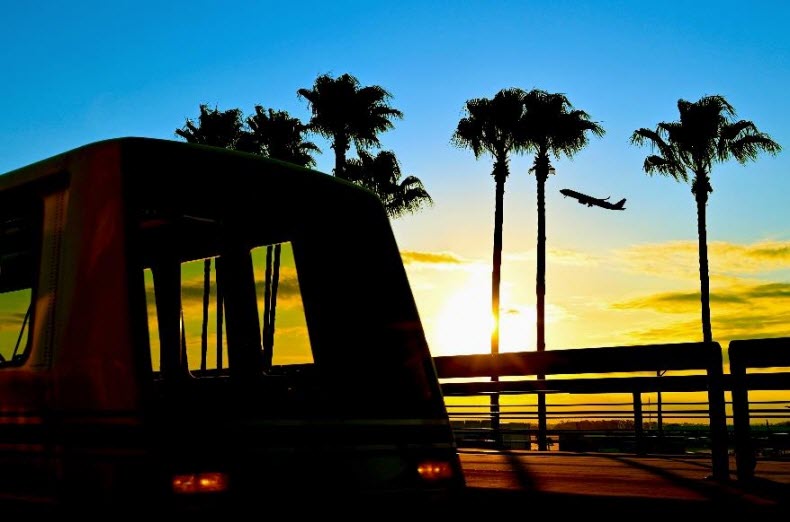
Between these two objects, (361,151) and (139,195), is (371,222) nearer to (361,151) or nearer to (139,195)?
(139,195)

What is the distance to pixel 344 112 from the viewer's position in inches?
1994

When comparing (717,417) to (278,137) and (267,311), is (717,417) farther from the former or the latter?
(278,137)

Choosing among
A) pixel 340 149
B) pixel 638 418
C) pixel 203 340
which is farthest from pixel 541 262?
pixel 203 340

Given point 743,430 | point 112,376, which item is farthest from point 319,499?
point 743,430

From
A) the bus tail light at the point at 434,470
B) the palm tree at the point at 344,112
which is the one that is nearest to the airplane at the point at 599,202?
the palm tree at the point at 344,112

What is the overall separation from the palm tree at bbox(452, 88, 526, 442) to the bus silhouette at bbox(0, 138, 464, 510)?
Result: 48.3 metres

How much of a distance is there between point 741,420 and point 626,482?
1.26m

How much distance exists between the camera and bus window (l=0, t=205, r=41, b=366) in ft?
18.1

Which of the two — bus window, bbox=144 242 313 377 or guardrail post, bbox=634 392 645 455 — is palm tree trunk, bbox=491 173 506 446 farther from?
bus window, bbox=144 242 313 377

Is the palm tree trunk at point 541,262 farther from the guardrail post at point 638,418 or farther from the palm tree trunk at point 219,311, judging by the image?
the palm tree trunk at point 219,311

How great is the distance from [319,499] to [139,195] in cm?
170

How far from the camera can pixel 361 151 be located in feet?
175

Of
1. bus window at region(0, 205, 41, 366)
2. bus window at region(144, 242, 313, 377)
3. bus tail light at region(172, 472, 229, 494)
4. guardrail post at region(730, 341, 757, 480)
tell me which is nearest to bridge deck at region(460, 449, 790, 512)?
guardrail post at region(730, 341, 757, 480)

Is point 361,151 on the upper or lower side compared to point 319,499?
upper
